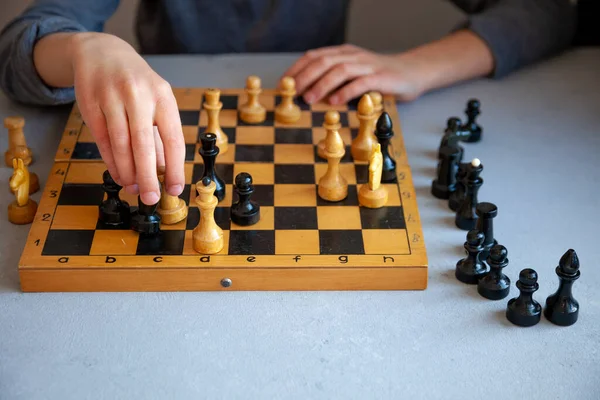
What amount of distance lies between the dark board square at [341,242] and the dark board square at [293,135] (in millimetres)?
323

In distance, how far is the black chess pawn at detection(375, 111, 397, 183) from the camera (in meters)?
1.39

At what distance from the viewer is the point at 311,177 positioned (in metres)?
1.39


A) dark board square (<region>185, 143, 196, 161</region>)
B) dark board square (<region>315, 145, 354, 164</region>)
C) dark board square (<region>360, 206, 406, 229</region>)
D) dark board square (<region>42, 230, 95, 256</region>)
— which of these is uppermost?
dark board square (<region>360, 206, 406, 229</region>)

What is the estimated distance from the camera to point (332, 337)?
1085mm

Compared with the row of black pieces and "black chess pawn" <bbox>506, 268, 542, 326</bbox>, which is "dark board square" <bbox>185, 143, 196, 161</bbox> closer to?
the row of black pieces

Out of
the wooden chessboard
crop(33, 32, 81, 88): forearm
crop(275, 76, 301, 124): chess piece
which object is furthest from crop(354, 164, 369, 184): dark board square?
crop(33, 32, 81, 88): forearm

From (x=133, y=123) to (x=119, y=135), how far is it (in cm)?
3

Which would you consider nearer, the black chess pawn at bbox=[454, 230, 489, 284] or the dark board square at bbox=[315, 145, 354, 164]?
the black chess pawn at bbox=[454, 230, 489, 284]

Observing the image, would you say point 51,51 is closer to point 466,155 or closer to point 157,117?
point 157,117

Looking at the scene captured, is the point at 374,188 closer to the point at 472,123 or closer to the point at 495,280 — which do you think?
the point at 495,280

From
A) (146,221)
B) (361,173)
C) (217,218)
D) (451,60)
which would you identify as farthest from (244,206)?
(451,60)

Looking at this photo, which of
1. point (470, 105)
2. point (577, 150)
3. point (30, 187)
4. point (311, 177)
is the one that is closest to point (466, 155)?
point (470, 105)

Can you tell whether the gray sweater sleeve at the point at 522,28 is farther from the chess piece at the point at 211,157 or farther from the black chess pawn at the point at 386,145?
the chess piece at the point at 211,157

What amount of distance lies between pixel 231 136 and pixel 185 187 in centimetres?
22
